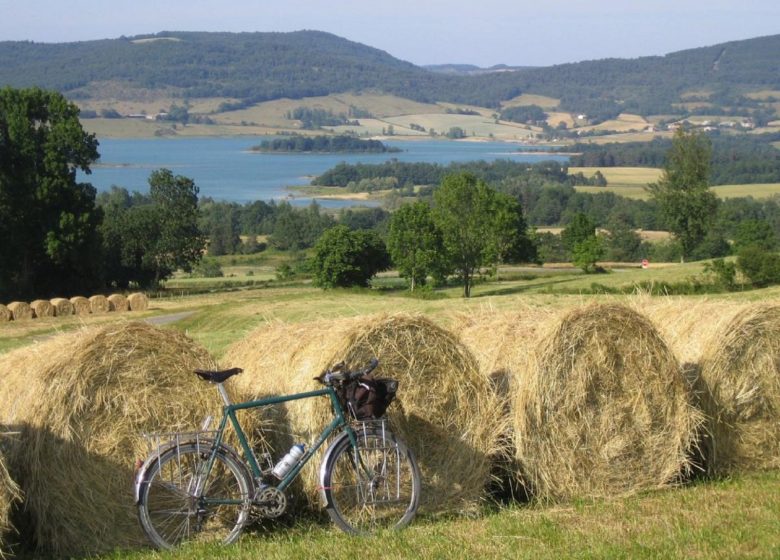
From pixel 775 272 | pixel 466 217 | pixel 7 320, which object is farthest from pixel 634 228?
pixel 7 320

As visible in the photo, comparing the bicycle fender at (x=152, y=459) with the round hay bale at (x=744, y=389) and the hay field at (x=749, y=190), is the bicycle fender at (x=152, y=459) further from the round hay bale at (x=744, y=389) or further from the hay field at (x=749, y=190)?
the hay field at (x=749, y=190)

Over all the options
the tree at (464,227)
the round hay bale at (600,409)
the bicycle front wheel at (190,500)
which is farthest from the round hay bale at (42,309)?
the bicycle front wheel at (190,500)

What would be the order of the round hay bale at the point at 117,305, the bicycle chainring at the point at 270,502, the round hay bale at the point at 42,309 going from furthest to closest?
1. the round hay bale at the point at 117,305
2. the round hay bale at the point at 42,309
3. the bicycle chainring at the point at 270,502

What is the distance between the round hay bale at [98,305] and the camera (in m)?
40.4

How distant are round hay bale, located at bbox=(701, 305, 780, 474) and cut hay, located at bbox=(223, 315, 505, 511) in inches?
87.9

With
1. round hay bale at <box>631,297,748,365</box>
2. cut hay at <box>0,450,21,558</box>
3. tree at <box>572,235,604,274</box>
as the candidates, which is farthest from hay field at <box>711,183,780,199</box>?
cut hay at <box>0,450,21,558</box>

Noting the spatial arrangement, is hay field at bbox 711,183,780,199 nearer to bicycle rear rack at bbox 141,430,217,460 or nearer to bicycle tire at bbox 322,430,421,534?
bicycle tire at bbox 322,430,421,534

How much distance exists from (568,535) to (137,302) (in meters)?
36.5

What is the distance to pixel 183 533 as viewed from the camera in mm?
7332

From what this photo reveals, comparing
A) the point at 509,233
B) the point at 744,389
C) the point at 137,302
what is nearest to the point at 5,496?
the point at 744,389

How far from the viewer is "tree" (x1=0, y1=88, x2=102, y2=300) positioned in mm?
52625

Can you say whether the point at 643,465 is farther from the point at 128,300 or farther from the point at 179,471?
the point at 128,300

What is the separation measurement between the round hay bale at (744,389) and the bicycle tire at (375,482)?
10.7 ft

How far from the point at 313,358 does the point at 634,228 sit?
110765 mm
